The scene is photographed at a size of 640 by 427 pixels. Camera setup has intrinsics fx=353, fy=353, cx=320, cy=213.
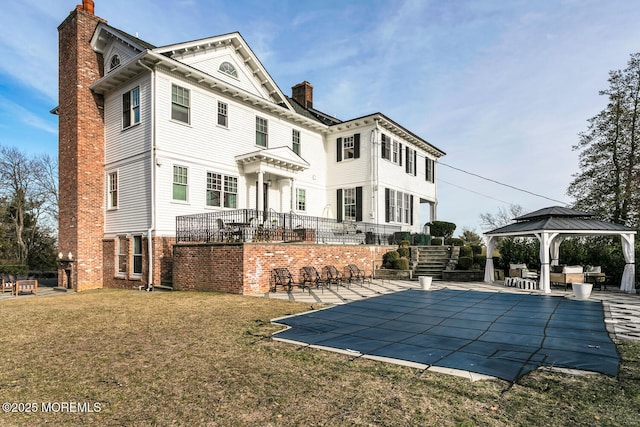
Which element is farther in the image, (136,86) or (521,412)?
(136,86)

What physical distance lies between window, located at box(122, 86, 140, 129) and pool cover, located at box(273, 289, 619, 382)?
492 inches

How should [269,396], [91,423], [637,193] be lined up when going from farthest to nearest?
[637,193] < [269,396] < [91,423]

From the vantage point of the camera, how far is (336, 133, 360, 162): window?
22.1 metres

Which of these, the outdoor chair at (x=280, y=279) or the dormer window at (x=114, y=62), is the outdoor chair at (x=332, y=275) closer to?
the outdoor chair at (x=280, y=279)

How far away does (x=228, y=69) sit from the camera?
714 inches

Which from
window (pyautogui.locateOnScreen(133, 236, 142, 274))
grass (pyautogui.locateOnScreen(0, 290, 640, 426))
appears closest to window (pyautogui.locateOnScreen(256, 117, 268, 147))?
window (pyautogui.locateOnScreen(133, 236, 142, 274))

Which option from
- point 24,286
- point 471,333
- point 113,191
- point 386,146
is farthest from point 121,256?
point 386,146

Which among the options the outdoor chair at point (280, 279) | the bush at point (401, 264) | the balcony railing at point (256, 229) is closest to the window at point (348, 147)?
the balcony railing at point (256, 229)

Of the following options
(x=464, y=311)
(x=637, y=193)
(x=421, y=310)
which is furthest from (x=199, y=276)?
(x=637, y=193)

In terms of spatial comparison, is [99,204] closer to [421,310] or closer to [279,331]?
[279,331]

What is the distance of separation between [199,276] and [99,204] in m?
7.21

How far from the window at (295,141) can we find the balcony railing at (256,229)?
15.7 ft

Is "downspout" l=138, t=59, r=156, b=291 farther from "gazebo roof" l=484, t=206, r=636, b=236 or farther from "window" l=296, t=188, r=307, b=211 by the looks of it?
"gazebo roof" l=484, t=206, r=636, b=236

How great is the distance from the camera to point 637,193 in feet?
72.4
